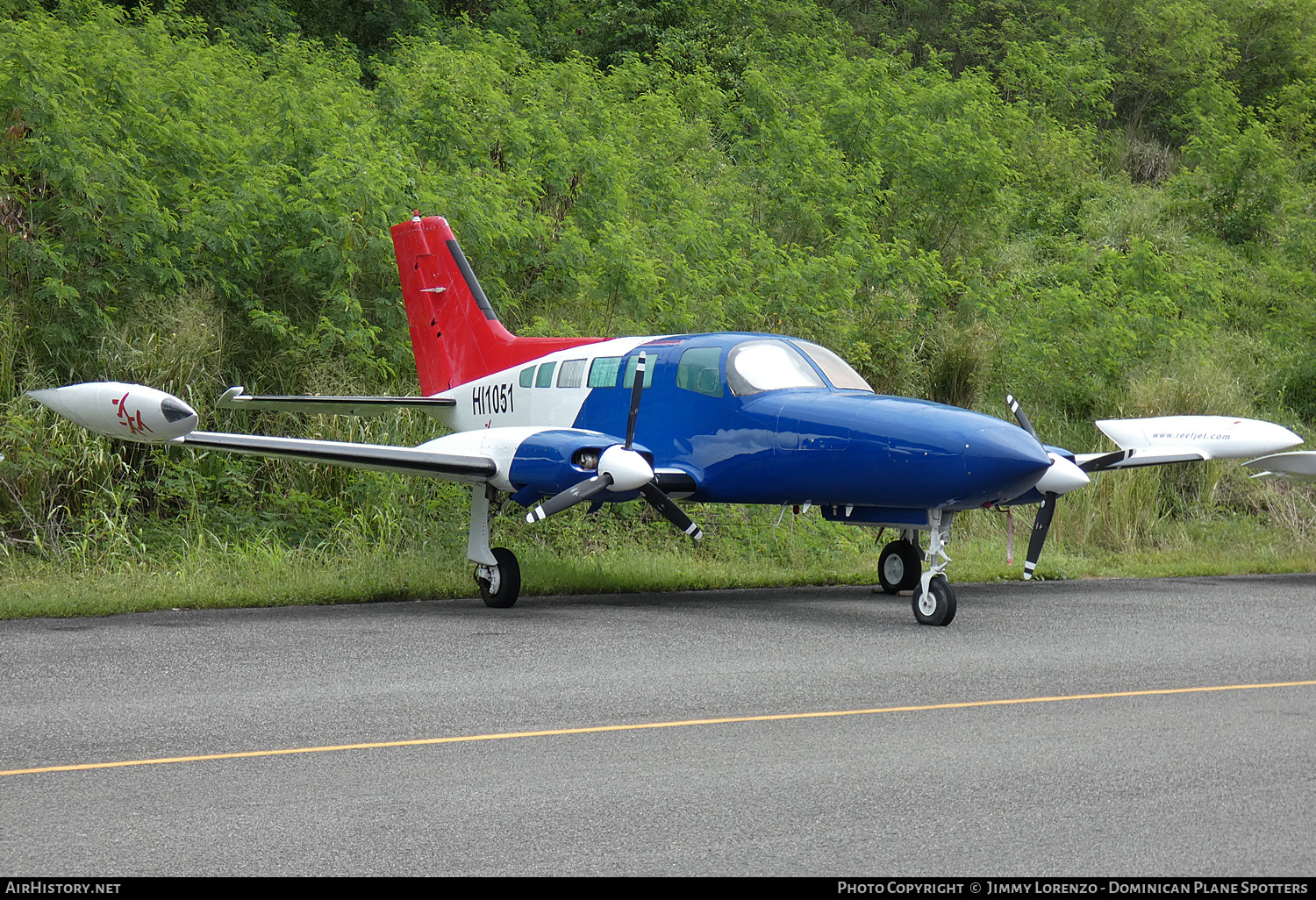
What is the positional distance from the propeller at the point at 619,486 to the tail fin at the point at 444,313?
314cm

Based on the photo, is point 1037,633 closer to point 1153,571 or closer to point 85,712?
point 1153,571

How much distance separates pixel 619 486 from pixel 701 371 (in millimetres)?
1568

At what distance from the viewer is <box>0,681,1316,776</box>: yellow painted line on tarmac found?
603 cm

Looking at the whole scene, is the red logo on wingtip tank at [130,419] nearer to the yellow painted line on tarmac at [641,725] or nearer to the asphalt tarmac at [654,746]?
the asphalt tarmac at [654,746]

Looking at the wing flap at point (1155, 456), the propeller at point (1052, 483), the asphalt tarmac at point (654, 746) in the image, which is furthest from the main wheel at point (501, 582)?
the wing flap at point (1155, 456)

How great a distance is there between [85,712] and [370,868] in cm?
344

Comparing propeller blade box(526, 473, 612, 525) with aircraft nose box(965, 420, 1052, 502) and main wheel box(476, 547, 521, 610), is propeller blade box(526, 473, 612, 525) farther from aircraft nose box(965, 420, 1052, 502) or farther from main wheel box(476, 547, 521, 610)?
aircraft nose box(965, 420, 1052, 502)

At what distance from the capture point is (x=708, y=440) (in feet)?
39.5

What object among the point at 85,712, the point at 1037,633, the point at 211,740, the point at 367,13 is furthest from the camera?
the point at 367,13

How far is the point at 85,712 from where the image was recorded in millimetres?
7117

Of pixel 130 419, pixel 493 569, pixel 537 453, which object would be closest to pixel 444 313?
pixel 537 453

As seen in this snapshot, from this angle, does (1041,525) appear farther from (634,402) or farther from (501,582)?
(501,582)

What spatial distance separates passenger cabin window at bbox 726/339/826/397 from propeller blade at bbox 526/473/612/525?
5.19 ft
